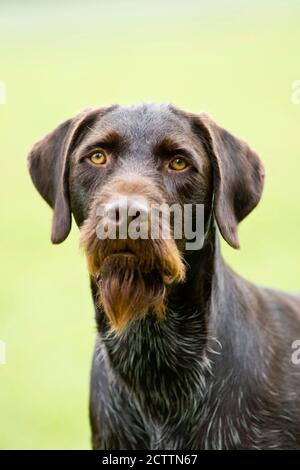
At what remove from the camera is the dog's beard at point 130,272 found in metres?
4.74

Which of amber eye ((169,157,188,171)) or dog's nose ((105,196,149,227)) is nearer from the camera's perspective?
dog's nose ((105,196,149,227))

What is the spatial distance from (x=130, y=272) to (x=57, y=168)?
76cm

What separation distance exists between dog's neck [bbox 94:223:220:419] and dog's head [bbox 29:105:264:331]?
0.23 m

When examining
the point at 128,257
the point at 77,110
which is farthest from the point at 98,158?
the point at 77,110

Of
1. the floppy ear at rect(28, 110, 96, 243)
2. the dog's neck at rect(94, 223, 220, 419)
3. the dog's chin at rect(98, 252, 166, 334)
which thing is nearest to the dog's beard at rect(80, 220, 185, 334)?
the dog's chin at rect(98, 252, 166, 334)

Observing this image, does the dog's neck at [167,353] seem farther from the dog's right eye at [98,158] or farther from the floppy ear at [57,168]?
the dog's right eye at [98,158]

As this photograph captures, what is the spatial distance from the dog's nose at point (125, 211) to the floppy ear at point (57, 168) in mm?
631

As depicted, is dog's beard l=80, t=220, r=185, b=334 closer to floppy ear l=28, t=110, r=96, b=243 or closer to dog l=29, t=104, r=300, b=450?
dog l=29, t=104, r=300, b=450

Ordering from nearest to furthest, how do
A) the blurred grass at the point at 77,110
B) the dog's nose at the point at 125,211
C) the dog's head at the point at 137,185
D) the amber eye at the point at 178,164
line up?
the dog's nose at the point at 125,211 < the dog's head at the point at 137,185 < the amber eye at the point at 178,164 < the blurred grass at the point at 77,110

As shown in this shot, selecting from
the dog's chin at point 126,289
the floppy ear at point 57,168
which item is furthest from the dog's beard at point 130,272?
the floppy ear at point 57,168

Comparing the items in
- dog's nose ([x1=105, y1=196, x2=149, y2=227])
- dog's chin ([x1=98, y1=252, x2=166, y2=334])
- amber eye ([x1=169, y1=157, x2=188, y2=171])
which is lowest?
dog's chin ([x1=98, y1=252, x2=166, y2=334])

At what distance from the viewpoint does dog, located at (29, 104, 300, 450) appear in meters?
5.04

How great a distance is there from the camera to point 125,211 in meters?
4.55
